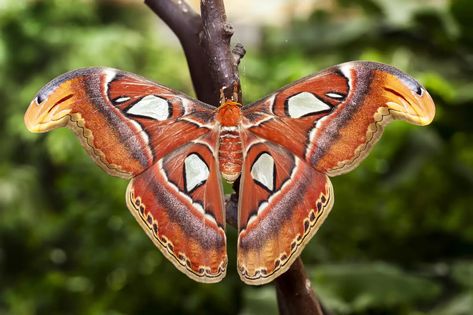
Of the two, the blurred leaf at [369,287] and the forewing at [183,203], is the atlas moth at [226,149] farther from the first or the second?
the blurred leaf at [369,287]

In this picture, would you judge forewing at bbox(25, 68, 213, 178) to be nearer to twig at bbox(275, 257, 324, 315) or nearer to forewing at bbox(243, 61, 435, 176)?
forewing at bbox(243, 61, 435, 176)

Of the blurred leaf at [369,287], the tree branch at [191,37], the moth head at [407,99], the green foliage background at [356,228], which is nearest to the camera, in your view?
the moth head at [407,99]

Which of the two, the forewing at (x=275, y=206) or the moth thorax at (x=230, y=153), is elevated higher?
the moth thorax at (x=230, y=153)

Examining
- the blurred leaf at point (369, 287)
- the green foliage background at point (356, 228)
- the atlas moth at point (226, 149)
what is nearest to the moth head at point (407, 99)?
the atlas moth at point (226, 149)

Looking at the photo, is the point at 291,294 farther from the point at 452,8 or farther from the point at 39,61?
the point at 39,61

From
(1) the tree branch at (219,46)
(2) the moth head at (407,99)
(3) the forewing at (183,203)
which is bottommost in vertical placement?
(3) the forewing at (183,203)

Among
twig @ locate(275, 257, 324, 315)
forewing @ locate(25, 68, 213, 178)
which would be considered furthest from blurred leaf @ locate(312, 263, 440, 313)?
forewing @ locate(25, 68, 213, 178)

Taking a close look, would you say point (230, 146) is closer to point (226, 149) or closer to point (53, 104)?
point (226, 149)

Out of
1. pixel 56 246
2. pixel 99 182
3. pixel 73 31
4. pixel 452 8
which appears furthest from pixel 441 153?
pixel 73 31
